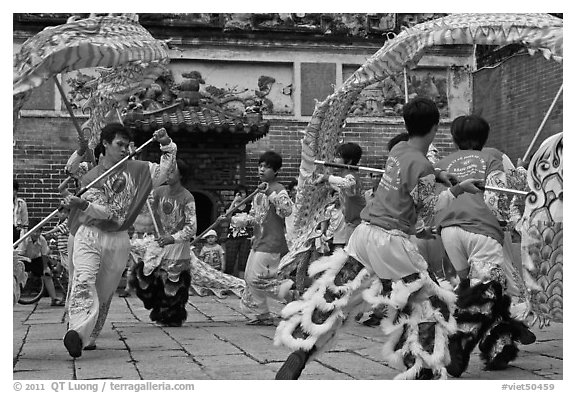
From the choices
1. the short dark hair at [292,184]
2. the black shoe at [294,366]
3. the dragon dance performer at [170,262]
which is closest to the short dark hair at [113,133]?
the dragon dance performer at [170,262]

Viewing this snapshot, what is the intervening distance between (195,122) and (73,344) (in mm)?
6847

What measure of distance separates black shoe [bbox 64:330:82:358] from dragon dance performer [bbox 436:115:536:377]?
8.05 ft

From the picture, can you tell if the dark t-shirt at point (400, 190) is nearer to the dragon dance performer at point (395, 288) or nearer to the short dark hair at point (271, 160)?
the dragon dance performer at point (395, 288)

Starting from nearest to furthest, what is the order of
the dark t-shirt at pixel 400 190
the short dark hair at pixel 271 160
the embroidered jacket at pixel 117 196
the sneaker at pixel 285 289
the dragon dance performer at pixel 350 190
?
the dark t-shirt at pixel 400 190 < the embroidered jacket at pixel 117 196 < the sneaker at pixel 285 289 < the dragon dance performer at pixel 350 190 < the short dark hair at pixel 271 160

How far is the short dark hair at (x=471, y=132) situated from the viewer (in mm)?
5804

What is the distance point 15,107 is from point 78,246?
1.28 meters

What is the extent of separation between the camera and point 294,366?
15.0 ft

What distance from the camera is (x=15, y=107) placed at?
525 centimetres

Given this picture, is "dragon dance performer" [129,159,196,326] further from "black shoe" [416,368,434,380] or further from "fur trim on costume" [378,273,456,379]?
"black shoe" [416,368,434,380]

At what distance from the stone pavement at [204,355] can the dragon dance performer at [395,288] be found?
21.3 inches

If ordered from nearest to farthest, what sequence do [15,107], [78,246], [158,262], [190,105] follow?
[15,107] → [78,246] → [158,262] → [190,105]

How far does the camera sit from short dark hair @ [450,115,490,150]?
19.0ft
